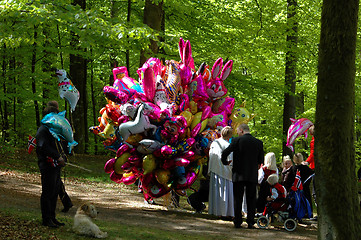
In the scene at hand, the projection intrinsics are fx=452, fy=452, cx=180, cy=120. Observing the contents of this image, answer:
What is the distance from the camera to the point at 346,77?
4.98 metres

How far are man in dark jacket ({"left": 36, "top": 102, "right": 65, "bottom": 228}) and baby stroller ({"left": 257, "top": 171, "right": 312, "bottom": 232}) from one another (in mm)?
3803

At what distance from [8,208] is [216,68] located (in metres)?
5.33

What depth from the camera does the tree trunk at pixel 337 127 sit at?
4.94m

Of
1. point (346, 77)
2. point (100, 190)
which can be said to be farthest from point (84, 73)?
point (346, 77)

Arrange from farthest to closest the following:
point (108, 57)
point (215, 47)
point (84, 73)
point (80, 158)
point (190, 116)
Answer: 1. point (108, 57)
2. point (84, 73)
3. point (80, 158)
4. point (215, 47)
5. point (190, 116)

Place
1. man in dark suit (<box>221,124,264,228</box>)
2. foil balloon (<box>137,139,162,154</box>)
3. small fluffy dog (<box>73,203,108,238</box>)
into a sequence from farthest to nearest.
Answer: foil balloon (<box>137,139,162,154</box>) → man in dark suit (<box>221,124,264,228</box>) → small fluffy dog (<box>73,203,108,238</box>)

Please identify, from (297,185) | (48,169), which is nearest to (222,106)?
(297,185)

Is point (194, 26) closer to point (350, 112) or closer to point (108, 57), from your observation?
point (108, 57)

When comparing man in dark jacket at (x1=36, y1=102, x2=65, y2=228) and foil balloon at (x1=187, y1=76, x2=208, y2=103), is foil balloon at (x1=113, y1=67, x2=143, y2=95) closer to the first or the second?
foil balloon at (x1=187, y1=76, x2=208, y2=103)

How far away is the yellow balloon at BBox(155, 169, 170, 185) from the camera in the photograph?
29.9 ft

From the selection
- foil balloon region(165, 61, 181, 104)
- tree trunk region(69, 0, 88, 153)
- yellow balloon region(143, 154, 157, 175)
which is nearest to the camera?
yellow balloon region(143, 154, 157, 175)

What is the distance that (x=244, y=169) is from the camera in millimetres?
8188

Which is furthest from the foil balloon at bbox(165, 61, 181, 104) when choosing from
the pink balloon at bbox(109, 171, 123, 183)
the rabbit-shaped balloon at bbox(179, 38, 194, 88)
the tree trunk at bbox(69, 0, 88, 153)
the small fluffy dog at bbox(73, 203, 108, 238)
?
the tree trunk at bbox(69, 0, 88, 153)

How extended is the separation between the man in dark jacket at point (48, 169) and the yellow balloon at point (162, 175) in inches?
108
